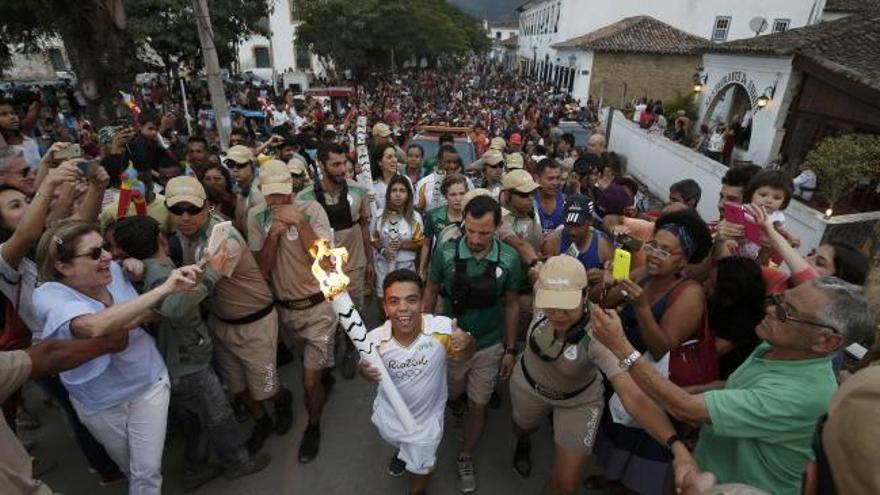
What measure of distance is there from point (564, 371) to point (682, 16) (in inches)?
1563

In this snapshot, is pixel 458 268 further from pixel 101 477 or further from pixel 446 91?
pixel 446 91

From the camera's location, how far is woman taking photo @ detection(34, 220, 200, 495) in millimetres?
Result: 2518

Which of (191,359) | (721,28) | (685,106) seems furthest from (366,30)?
(191,359)

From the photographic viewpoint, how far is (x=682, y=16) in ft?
112

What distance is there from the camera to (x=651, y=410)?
233cm

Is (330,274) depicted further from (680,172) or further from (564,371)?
(680,172)

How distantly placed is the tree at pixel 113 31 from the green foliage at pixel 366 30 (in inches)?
353

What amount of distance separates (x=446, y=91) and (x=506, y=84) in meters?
6.75

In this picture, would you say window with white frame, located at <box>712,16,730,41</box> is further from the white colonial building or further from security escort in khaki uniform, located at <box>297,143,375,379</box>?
security escort in khaki uniform, located at <box>297,143,375,379</box>

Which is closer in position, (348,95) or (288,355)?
(288,355)

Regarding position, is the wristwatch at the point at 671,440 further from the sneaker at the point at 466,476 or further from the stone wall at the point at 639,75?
the stone wall at the point at 639,75

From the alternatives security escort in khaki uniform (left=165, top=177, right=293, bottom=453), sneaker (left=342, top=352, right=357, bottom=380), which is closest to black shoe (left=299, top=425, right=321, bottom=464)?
security escort in khaki uniform (left=165, top=177, right=293, bottom=453)

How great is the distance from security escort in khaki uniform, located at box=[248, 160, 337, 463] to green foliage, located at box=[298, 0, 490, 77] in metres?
33.6

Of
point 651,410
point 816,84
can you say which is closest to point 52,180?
point 651,410
